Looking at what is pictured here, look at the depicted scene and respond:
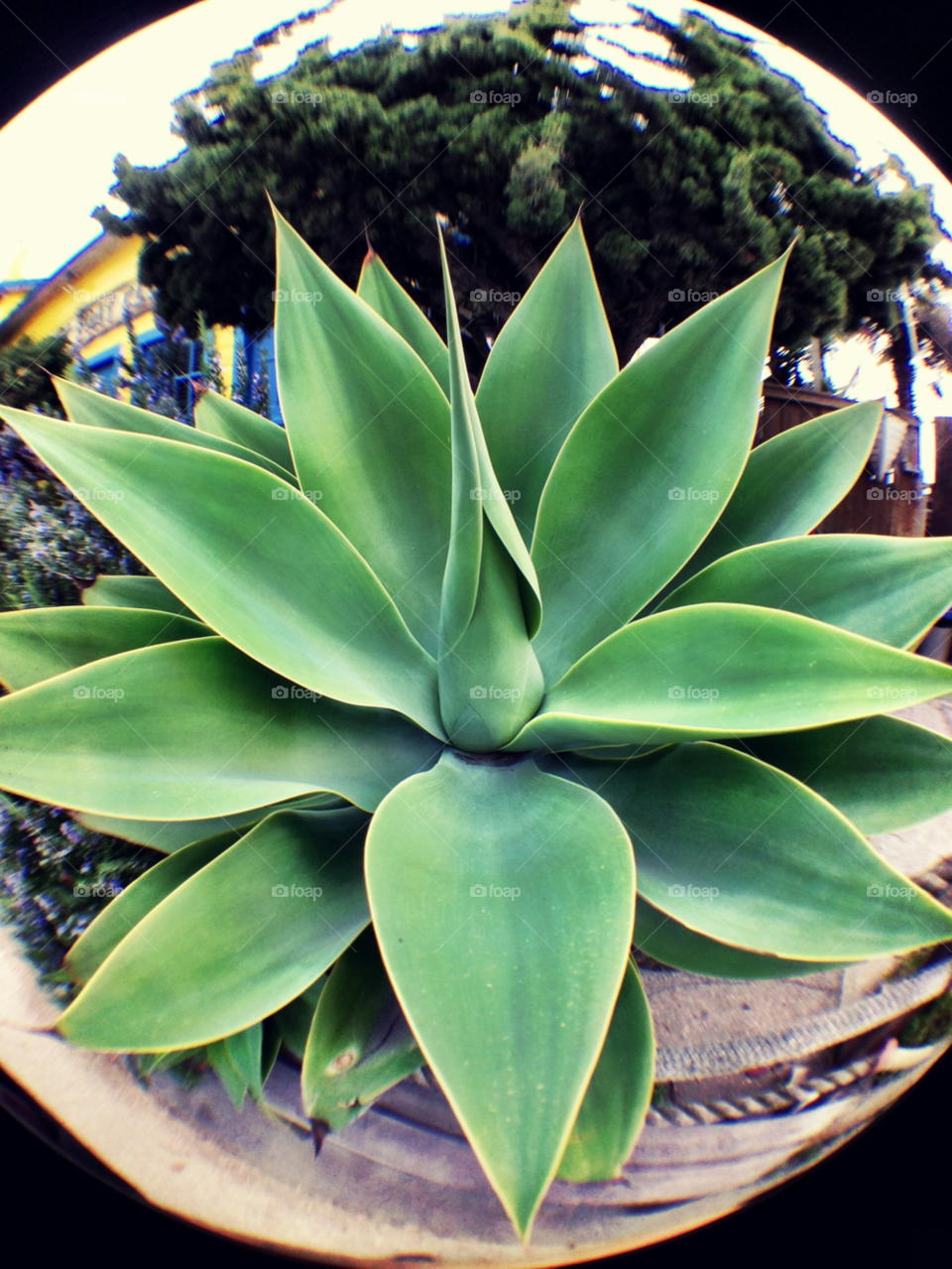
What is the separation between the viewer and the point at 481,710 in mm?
418

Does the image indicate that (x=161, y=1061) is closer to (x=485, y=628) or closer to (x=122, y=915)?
(x=122, y=915)

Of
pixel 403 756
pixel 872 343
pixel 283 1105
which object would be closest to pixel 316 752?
pixel 403 756

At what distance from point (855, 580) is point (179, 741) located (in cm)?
37

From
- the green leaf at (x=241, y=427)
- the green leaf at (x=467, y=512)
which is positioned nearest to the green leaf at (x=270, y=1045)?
the green leaf at (x=467, y=512)

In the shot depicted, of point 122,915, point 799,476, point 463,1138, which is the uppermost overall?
point 799,476

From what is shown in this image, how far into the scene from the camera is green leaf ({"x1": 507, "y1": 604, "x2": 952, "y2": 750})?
302mm

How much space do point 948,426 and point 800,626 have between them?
0.23m

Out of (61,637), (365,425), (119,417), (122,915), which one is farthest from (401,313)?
(122,915)

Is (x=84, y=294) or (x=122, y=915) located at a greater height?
(x=84, y=294)

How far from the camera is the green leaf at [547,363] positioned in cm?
47

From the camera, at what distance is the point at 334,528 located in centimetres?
39

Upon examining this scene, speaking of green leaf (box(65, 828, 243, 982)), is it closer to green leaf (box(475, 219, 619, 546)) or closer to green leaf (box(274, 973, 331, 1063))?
green leaf (box(274, 973, 331, 1063))

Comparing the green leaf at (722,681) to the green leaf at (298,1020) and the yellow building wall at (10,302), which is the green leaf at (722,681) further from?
the yellow building wall at (10,302)

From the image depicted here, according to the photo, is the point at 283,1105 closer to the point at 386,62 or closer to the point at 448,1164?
the point at 448,1164
